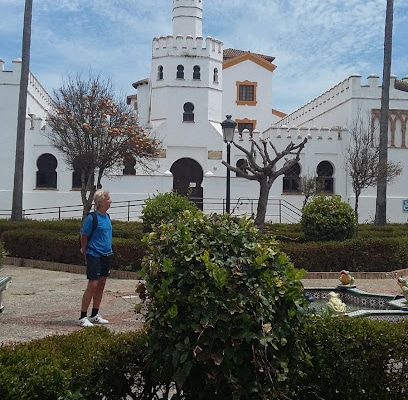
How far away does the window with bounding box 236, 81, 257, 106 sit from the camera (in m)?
44.1

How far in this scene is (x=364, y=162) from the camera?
27344mm

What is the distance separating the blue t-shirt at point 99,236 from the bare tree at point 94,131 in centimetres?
1123

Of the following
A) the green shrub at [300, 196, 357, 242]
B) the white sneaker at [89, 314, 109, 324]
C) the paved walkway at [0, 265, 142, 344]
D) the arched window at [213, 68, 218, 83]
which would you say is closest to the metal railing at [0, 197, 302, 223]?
the arched window at [213, 68, 218, 83]

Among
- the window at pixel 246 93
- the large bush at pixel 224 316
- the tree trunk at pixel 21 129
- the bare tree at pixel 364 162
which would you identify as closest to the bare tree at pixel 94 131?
the tree trunk at pixel 21 129

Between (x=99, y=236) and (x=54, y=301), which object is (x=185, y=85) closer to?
(x=54, y=301)

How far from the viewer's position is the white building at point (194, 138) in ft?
99.3

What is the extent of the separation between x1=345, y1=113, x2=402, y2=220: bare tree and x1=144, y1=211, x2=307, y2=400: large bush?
2178cm

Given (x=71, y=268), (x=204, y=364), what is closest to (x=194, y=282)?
(x=204, y=364)

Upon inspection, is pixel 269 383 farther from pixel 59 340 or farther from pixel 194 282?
pixel 59 340

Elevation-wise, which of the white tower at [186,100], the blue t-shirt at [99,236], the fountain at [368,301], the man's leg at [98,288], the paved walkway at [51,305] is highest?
the white tower at [186,100]

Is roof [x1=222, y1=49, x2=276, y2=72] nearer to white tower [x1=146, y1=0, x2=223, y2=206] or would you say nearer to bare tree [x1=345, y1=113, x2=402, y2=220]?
white tower [x1=146, y1=0, x2=223, y2=206]

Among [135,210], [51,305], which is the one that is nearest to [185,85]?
[135,210]

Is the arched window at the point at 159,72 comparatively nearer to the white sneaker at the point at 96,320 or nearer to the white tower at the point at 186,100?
the white tower at the point at 186,100

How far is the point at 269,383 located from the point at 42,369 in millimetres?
1380
